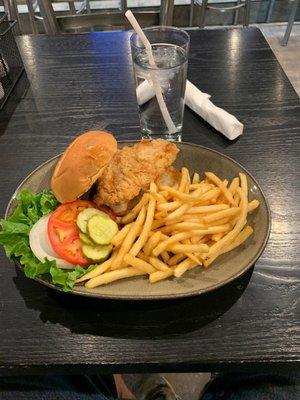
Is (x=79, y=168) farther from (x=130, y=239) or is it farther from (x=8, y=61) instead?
(x=8, y=61)

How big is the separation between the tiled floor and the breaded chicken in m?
2.96

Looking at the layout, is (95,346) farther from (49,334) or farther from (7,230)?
(7,230)

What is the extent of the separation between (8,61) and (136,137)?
2.68 ft

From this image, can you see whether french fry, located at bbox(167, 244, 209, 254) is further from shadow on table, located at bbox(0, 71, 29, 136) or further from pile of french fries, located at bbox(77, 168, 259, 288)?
shadow on table, located at bbox(0, 71, 29, 136)

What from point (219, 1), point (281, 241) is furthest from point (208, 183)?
point (219, 1)

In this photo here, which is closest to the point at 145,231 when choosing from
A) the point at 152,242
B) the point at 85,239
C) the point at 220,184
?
the point at 152,242

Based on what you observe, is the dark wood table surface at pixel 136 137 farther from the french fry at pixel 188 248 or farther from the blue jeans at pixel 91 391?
the blue jeans at pixel 91 391

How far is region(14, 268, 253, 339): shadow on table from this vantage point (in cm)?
81

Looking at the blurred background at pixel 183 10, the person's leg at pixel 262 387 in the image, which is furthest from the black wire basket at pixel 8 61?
the blurred background at pixel 183 10

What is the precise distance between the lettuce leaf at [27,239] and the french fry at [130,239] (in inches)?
2.3

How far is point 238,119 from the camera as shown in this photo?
144 centimetres

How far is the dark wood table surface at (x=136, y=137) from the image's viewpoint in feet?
2.54

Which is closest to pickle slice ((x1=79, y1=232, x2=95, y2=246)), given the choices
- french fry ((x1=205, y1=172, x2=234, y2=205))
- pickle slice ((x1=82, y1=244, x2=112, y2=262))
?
pickle slice ((x1=82, y1=244, x2=112, y2=262))

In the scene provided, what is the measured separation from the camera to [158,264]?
843mm
